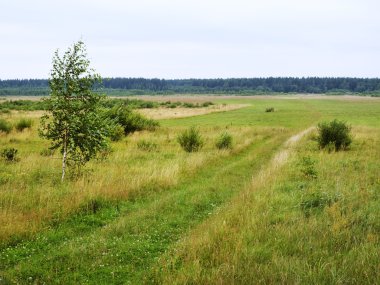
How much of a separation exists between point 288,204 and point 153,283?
542 centimetres

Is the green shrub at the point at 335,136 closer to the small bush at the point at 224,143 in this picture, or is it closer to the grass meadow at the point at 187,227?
the small bush at the point at 224,143

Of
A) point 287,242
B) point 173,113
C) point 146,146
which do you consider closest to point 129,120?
point 146,146

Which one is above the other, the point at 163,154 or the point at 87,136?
the point at 87,136

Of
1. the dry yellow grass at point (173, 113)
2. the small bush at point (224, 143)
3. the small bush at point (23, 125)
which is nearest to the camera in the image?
the small bush at point (224, 143)

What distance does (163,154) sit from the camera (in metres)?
21.4

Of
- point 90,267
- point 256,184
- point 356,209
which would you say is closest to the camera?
point 90,267

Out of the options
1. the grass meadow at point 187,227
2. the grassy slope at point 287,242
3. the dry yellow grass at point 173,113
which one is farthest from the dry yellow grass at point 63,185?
the dry yellow grass at point 173,113

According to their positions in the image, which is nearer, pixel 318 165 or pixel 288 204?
pixel 288 204

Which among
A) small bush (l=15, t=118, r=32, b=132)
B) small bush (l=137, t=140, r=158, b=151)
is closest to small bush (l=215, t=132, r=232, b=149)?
small bush (l=137, t=140, r=158, b=151)

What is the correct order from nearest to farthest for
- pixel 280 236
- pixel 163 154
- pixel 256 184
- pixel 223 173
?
pixel 280 236, pixel 256 184, pixel 223 173, pixel 163 154

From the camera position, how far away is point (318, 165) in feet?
56.2

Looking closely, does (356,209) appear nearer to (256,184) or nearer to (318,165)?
(256,184)

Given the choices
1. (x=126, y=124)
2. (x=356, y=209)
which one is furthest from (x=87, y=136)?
(x=126, y=124)

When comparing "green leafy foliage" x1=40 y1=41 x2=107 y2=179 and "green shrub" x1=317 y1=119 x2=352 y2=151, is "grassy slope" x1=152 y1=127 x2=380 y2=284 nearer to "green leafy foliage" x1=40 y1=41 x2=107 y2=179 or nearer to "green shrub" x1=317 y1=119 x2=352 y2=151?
"green leafy foliage" x1=40 y1=41 x2=107 y2=179
